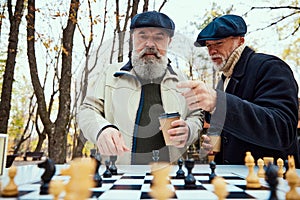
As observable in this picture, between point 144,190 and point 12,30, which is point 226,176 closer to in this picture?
point 144,190

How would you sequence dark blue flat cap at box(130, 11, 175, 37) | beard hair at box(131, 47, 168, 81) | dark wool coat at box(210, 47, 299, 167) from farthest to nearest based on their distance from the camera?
1. beard hair at box(131, 47, 168, 81)
2. dark blue flat cap at box(130, 11, 175, 37)
3. dark wool coat at box(210, 47, 299, 167)

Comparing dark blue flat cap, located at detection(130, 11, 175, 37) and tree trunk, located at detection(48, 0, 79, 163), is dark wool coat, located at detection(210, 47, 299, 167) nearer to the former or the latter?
dark blue flat cap, located at detection(130, 11, 175, 37)

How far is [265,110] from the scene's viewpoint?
1233mm

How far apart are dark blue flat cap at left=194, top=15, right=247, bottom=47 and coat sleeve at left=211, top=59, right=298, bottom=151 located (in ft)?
0.99

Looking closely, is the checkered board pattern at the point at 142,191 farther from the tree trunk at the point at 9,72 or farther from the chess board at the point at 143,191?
the tree trunk at the point at 9,72

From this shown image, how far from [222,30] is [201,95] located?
74cm

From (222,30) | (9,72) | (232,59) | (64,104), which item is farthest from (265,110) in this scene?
(9,72)

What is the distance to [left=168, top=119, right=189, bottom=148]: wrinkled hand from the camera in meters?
1.23

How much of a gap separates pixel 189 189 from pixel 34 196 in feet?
1.53

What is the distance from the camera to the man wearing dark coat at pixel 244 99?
1146 millimetres

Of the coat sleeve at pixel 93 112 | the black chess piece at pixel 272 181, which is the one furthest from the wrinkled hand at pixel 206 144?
the black chess piece at pixel 272 181

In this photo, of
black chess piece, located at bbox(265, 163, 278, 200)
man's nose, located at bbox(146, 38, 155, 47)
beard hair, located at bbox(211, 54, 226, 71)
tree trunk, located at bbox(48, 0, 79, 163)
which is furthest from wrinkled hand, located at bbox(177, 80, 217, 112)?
tree trunk, located at bbox(48, 0, 79, 163)

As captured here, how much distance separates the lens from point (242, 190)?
0.87 meters

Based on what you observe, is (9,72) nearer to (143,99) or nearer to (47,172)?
(143,99)
